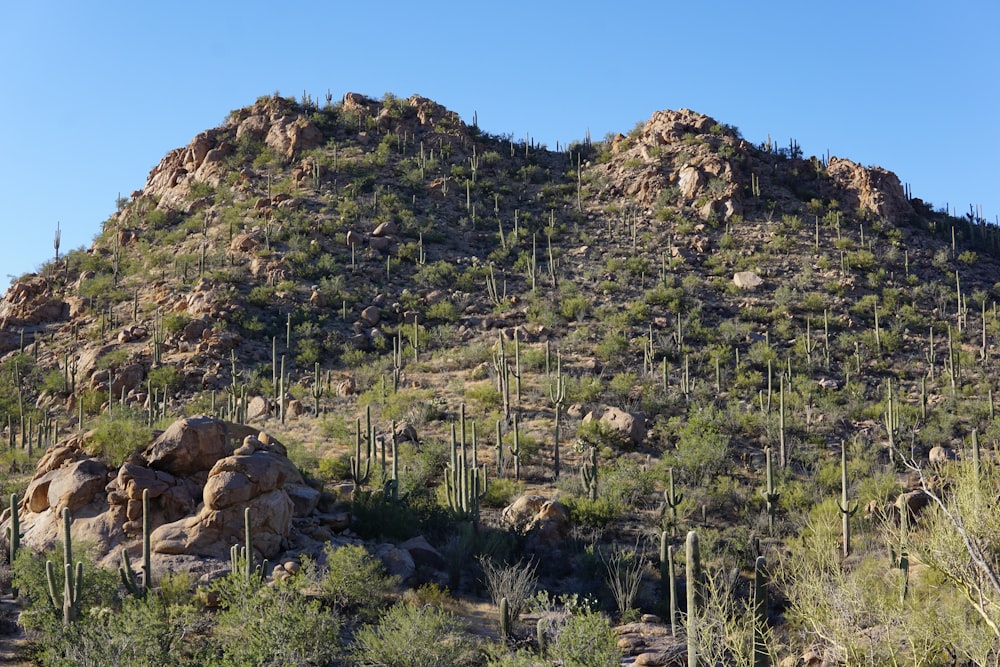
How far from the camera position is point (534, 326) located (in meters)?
30.2

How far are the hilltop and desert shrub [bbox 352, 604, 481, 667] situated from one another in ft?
8.89

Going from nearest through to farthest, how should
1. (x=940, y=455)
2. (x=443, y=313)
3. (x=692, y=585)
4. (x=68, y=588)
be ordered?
(x=692, y=585) → (x=68, y=588) → (x=940, y=455) → (x=443, y=313)

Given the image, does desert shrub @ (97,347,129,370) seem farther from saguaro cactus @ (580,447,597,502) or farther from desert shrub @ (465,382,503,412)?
saguaro cactus @ (580,447,597,502)

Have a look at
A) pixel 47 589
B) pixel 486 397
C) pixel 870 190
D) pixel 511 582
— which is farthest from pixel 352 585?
pixel 870 190

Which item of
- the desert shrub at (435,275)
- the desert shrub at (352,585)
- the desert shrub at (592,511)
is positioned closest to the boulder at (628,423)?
the desert shrub at (592,511)

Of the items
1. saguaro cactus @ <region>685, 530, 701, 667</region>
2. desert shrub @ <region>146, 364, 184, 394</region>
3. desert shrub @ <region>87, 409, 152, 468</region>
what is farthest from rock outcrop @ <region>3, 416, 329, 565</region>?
desert shrub @ <region>146, 364, 184, 394</region>

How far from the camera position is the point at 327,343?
98.7 feet

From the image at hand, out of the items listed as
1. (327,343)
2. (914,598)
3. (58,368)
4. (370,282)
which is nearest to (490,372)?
(327,343)

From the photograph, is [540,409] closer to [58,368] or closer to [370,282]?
[370,282]

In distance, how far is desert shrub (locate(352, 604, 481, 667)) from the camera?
11.2m

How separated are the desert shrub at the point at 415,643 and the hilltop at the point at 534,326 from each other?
2709 mm

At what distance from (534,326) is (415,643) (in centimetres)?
1955

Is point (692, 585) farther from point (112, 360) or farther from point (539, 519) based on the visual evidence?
point (112, 360)

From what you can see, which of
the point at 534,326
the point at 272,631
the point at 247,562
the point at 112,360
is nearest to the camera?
the point at 272,631
